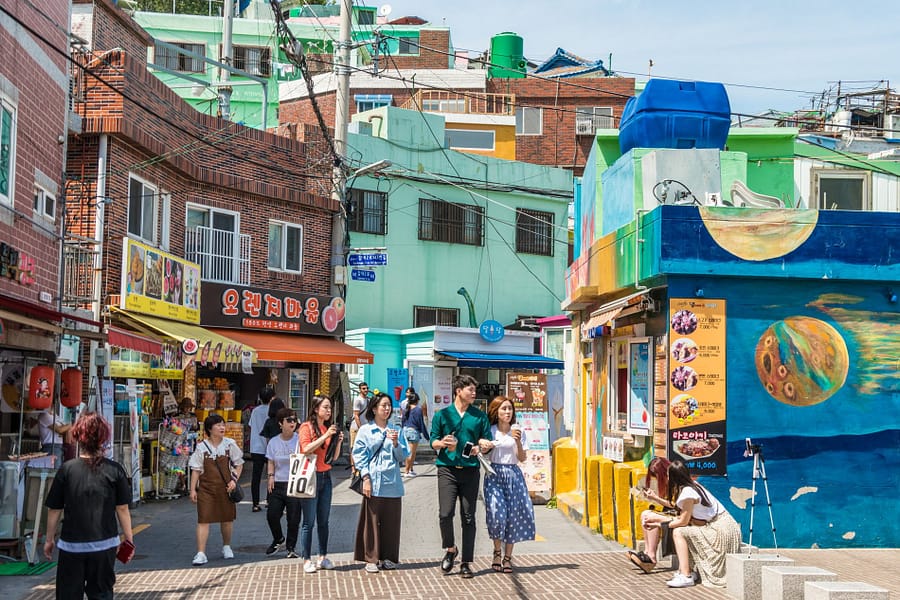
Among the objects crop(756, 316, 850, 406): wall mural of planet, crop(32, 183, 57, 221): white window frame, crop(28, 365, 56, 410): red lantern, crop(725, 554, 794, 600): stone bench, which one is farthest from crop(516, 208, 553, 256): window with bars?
crop(725, 554, 794, 600): stone bench

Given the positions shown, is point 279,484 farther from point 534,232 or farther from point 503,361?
point 534,232

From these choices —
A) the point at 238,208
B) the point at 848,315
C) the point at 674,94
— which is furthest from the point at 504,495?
the point at 238,208

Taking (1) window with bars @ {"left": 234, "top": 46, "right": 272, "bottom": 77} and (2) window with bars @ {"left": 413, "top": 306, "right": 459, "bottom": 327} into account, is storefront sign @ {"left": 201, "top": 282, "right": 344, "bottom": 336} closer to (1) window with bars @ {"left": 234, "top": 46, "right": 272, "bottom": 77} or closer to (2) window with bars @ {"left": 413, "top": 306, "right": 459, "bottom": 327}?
(2) window with bars @ {"left": 413, "top": 306, "right": 459, "bottom": 327}

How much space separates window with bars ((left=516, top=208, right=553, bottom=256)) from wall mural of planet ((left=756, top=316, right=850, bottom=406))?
23.0 meters

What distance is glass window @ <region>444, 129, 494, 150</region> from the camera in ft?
128

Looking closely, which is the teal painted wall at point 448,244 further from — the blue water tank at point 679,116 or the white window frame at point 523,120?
the blue water tank at point 679,116

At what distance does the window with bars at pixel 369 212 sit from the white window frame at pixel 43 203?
56.2ft

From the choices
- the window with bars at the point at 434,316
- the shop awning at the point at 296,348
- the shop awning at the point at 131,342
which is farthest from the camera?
the window with bars at the point at 434,316

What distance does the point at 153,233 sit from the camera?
19766 millimetres

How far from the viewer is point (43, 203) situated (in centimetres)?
1407

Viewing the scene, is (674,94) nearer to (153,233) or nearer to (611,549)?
(611,549)

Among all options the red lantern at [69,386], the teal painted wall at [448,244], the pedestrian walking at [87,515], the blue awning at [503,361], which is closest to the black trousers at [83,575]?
the pedestrian walking at [87,515]

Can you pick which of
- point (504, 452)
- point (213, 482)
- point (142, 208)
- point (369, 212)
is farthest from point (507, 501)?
point (369, 212)

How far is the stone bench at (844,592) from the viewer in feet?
26.4
